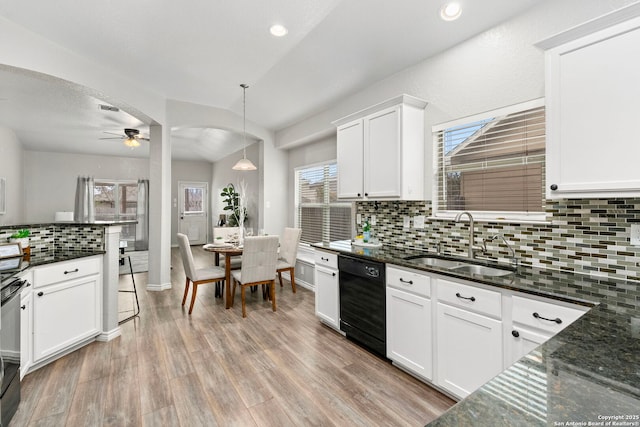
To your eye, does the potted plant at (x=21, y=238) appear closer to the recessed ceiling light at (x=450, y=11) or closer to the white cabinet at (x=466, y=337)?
the white cabinet at (x=466, y=337)

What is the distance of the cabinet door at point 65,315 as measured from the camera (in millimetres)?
2256

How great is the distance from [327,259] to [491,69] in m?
2.16

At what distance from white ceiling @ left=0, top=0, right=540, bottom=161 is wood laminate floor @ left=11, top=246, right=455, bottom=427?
271 centimetres

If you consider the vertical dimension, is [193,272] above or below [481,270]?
below

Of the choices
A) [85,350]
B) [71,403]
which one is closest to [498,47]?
[71,403]

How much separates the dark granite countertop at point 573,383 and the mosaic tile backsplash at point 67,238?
3223 mm

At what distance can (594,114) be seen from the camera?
153 centimetres

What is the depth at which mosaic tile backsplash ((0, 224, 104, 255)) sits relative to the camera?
2.59 m

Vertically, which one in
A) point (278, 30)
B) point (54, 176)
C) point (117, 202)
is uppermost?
point (278, 30)

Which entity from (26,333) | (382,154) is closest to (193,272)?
(26,333)

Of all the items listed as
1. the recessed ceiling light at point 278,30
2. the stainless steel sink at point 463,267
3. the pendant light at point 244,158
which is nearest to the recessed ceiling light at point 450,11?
the recessed ceiling light at point 278,30

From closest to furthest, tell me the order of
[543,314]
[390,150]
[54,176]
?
[543,314], [390,150], [54,176]

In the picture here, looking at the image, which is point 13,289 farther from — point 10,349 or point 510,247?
point 510,247

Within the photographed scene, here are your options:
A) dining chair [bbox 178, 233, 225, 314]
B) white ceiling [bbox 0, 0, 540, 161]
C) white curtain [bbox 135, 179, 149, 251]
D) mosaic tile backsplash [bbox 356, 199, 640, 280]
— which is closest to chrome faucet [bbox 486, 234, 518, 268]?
mosaic tile backsplash [bbox 356, 199, 640, 280]
